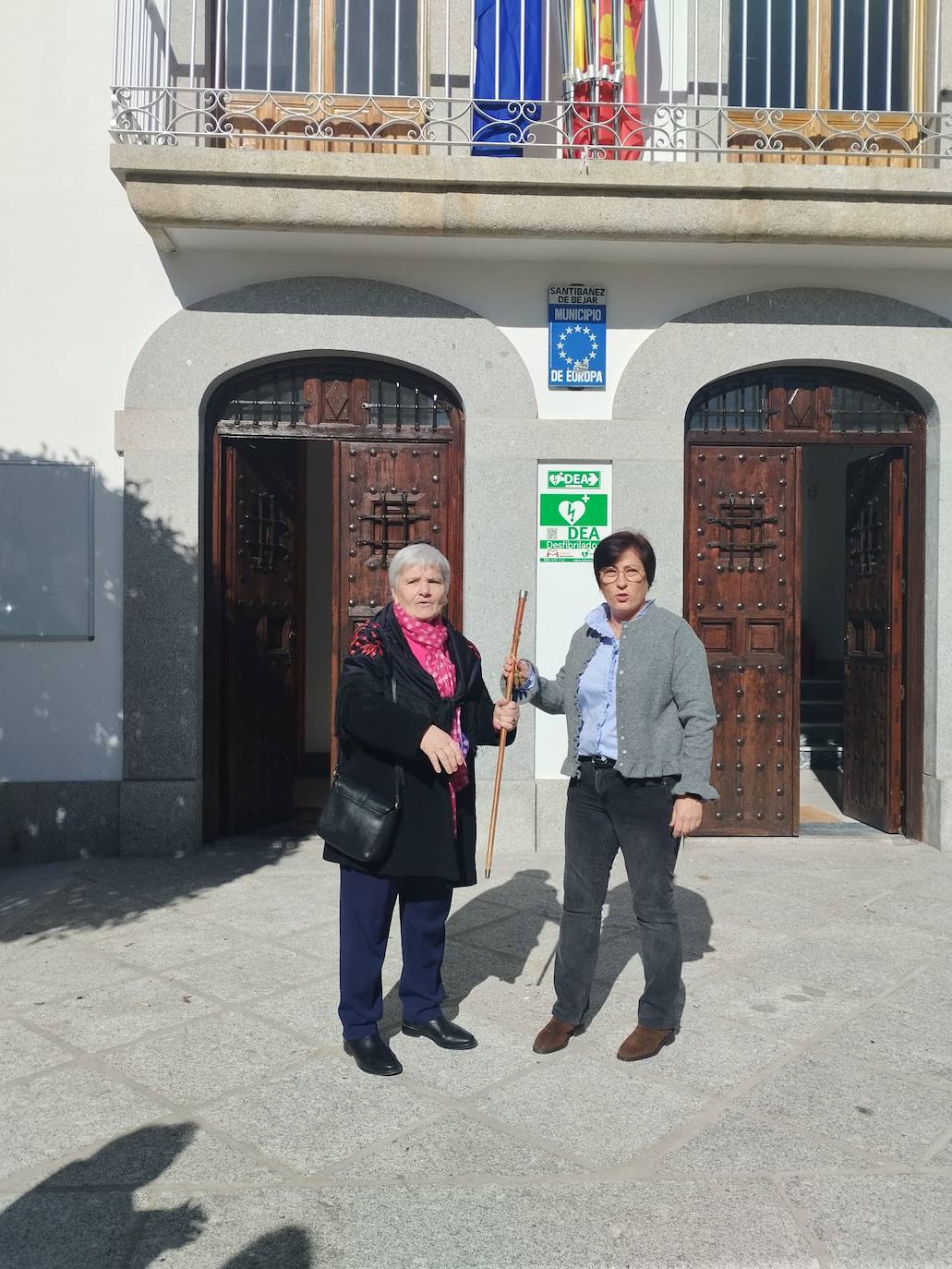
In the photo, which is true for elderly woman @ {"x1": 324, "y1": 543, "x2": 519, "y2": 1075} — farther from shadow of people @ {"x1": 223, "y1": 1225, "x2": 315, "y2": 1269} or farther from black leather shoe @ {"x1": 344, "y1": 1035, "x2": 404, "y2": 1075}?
shadow of people @ {"x1": 223, "y1": 1225, "x2": 315, "y2": 1269}

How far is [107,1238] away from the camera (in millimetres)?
2705

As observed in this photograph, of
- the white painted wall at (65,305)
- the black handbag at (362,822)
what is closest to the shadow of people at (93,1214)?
the black handbag at (362,822)

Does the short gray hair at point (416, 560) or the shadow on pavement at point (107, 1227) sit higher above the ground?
the short gray hair at point (416, 560)

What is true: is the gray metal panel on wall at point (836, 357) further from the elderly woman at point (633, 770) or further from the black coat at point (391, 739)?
the black coat at point (391, 739)

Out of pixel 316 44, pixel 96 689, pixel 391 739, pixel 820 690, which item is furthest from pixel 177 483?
pixel 820 690

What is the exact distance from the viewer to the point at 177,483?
22.9 feet

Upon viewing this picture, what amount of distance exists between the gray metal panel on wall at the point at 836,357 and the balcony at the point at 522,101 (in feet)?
2.16

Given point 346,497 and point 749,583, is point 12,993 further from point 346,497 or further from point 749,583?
point 749,583

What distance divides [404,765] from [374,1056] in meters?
1.03

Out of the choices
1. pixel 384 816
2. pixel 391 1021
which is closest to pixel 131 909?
pixel 391 1021

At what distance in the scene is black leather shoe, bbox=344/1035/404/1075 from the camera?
3.67 metres

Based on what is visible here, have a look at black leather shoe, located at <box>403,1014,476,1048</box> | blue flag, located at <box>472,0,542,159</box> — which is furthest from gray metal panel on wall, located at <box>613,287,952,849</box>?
black leather shoe, located at <box>403,1014,476,1048</box>

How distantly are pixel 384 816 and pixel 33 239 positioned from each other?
5265 mm

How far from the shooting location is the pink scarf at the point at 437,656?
12.4 feet
